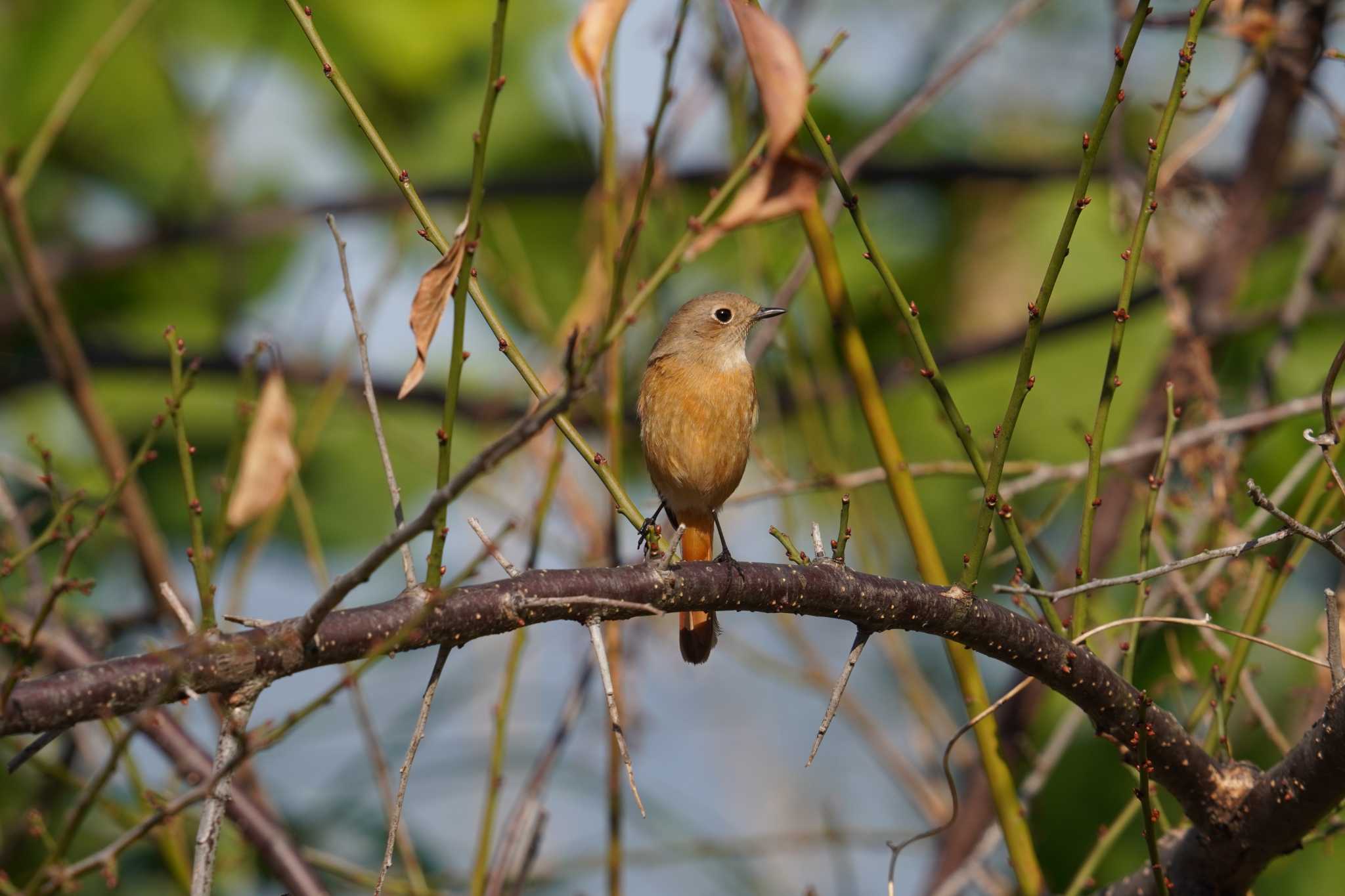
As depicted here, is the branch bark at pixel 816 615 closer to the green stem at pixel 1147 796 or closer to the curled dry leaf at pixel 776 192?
the green stem at pixel 1147 796

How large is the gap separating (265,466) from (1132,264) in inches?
62.8

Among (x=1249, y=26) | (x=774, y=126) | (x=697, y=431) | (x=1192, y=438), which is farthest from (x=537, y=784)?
(x=1249, y=26)

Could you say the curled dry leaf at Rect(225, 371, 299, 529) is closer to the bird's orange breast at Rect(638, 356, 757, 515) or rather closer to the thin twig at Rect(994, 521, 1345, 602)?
the thin twig at Rect(994, 521, 1345, 602)

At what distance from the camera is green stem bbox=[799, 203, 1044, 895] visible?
Result: 265 centimetres

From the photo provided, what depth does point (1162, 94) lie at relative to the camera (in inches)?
218

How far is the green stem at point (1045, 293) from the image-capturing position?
182 centimetres

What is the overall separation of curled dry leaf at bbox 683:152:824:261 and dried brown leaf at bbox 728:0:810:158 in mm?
102

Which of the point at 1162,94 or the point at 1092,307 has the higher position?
the point at 1162,94

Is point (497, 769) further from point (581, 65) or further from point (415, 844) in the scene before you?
point (415, 844)

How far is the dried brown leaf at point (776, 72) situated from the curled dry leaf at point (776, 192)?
4.0 inches

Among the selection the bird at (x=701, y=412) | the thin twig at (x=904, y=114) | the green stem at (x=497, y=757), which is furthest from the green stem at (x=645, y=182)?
the bird at (x=701, y=412)

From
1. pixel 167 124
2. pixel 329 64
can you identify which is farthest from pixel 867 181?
pixel 329 64

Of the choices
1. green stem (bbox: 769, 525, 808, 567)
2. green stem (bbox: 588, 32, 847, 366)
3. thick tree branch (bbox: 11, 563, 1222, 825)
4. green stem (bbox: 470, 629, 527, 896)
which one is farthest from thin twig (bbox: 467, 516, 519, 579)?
green stem (bbox: 470, 629, 527, 896)

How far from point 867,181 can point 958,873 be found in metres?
3.29
